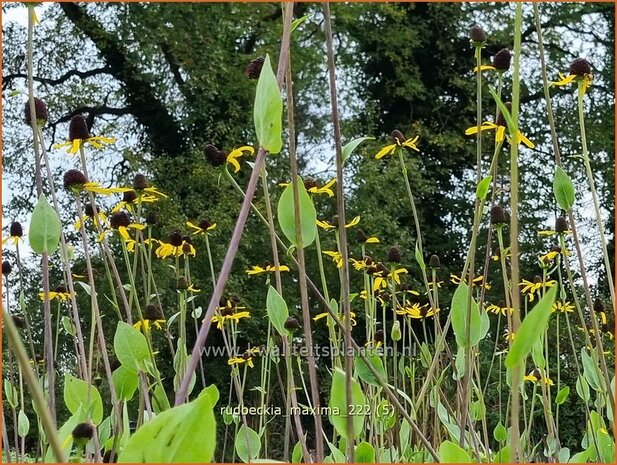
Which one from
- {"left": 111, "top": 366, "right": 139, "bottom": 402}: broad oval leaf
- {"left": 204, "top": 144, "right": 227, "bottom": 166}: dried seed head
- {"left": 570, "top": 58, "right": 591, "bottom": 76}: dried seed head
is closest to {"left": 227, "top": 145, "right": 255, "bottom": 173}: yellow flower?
{"left": 204, "top": 144, "right": 227, "bottom": 166}: dried seed head

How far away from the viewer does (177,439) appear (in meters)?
0.25

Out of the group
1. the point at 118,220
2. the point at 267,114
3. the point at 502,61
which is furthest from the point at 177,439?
the point at 118,220

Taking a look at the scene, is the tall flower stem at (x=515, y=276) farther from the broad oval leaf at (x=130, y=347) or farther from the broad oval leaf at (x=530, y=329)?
the broad oval leaf at (x=130, y=347)

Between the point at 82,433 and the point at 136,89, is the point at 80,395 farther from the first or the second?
the point at 136,89

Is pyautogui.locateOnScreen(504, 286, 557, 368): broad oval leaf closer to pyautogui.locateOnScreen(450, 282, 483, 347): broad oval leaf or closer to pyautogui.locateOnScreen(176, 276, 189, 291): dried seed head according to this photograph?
pyautogui.locateOnScreen(450, 282, 483, 347): broad oval leaf

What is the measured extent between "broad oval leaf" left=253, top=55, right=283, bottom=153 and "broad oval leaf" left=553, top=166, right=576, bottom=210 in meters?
0.31

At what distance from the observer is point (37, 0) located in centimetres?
46

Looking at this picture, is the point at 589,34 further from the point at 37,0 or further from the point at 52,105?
the point at 37,0

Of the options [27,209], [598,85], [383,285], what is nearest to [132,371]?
[383,285]

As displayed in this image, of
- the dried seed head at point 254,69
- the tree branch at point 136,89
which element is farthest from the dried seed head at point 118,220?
the tree branch at point 136,89

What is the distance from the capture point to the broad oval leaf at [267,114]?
1.17ft

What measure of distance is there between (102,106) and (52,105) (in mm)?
373

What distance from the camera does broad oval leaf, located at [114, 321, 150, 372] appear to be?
0.53 metres

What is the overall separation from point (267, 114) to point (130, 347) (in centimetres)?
25
